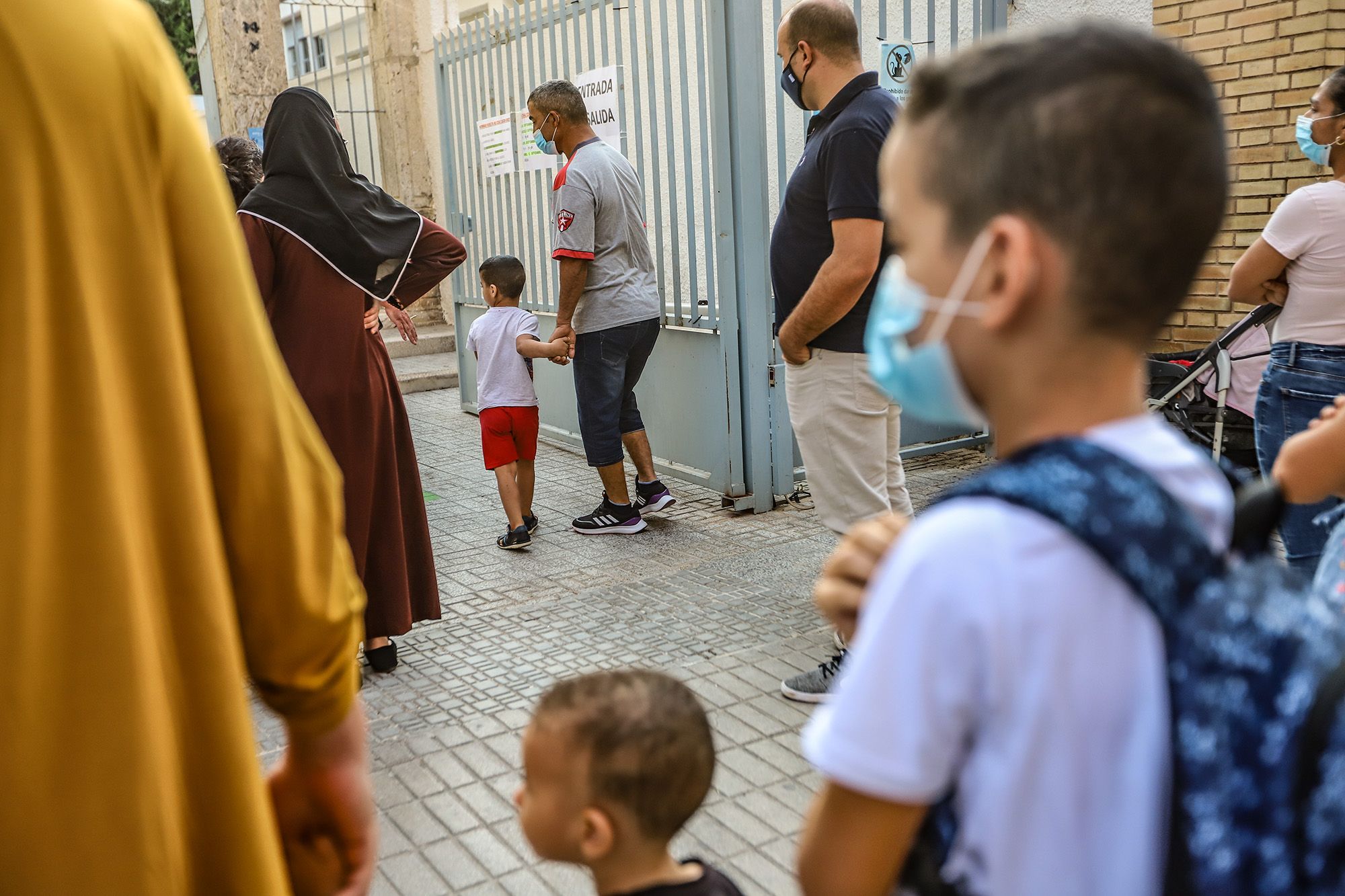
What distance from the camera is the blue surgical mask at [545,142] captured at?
6.11 metres

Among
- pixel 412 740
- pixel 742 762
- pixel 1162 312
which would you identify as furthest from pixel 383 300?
pixel 1162 312

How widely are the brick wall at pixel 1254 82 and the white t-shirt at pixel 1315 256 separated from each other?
2.47m

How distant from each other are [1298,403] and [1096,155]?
321cm

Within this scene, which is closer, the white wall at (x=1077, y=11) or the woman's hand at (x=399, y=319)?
the woman's hand at (x=399, y=319)

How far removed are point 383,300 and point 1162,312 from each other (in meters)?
3.68

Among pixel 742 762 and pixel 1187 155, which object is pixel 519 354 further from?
pixel 1187 155

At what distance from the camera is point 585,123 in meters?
6.18

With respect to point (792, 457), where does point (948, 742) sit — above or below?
above

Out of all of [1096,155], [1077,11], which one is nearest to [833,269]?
[1096,155]

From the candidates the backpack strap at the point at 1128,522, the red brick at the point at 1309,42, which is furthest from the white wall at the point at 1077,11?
the backpack strap at the point at 1128,522

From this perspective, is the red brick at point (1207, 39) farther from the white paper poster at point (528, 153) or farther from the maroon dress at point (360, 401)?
the maroon dress at point (360, 401)

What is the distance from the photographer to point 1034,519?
3.26ft

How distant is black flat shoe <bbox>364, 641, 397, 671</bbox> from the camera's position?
4.41m

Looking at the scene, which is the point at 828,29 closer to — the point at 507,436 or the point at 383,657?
the point at 383,657
